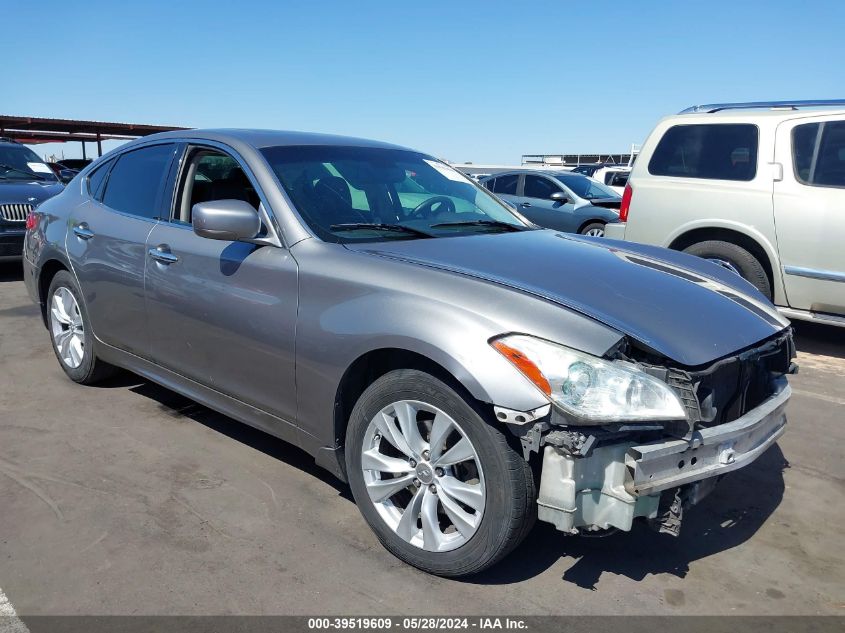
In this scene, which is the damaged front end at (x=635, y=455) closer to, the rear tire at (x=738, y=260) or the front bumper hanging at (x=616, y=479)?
the front bumper hanging at (x=616, y=479)

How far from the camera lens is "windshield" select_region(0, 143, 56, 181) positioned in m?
9.62

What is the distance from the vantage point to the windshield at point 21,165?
31.6ft

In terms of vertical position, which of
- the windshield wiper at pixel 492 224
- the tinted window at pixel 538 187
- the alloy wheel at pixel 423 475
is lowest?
the alloy wheel at pixel 423 475

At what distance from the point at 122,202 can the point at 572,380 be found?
10.2 feet

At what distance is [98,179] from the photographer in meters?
4.60

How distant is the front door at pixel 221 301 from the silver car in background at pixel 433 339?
0.5 inches

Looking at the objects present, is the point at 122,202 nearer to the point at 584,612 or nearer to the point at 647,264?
the point at 647,264

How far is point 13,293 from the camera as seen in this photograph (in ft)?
27.2

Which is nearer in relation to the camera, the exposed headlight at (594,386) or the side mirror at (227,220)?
the exposed headlight at (594,386)

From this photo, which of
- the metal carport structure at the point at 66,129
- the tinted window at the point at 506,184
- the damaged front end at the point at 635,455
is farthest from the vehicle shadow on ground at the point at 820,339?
the metal carport structure at the point at 66,129

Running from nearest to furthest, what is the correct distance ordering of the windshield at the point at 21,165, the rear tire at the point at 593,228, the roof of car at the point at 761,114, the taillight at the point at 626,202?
the roof of car at the point at 761,114 < the taillight at the point at 626,202 < the windshield at the point at 21,165 < the rear tire at the point at 593,228

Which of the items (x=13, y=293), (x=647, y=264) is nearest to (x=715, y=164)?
(x=647, y=264)

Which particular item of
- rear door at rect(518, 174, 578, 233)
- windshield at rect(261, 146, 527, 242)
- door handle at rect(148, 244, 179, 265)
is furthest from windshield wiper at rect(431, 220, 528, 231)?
rear door at rect(518, 174, 578, 233)

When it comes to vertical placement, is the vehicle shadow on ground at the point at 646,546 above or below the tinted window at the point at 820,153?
below
